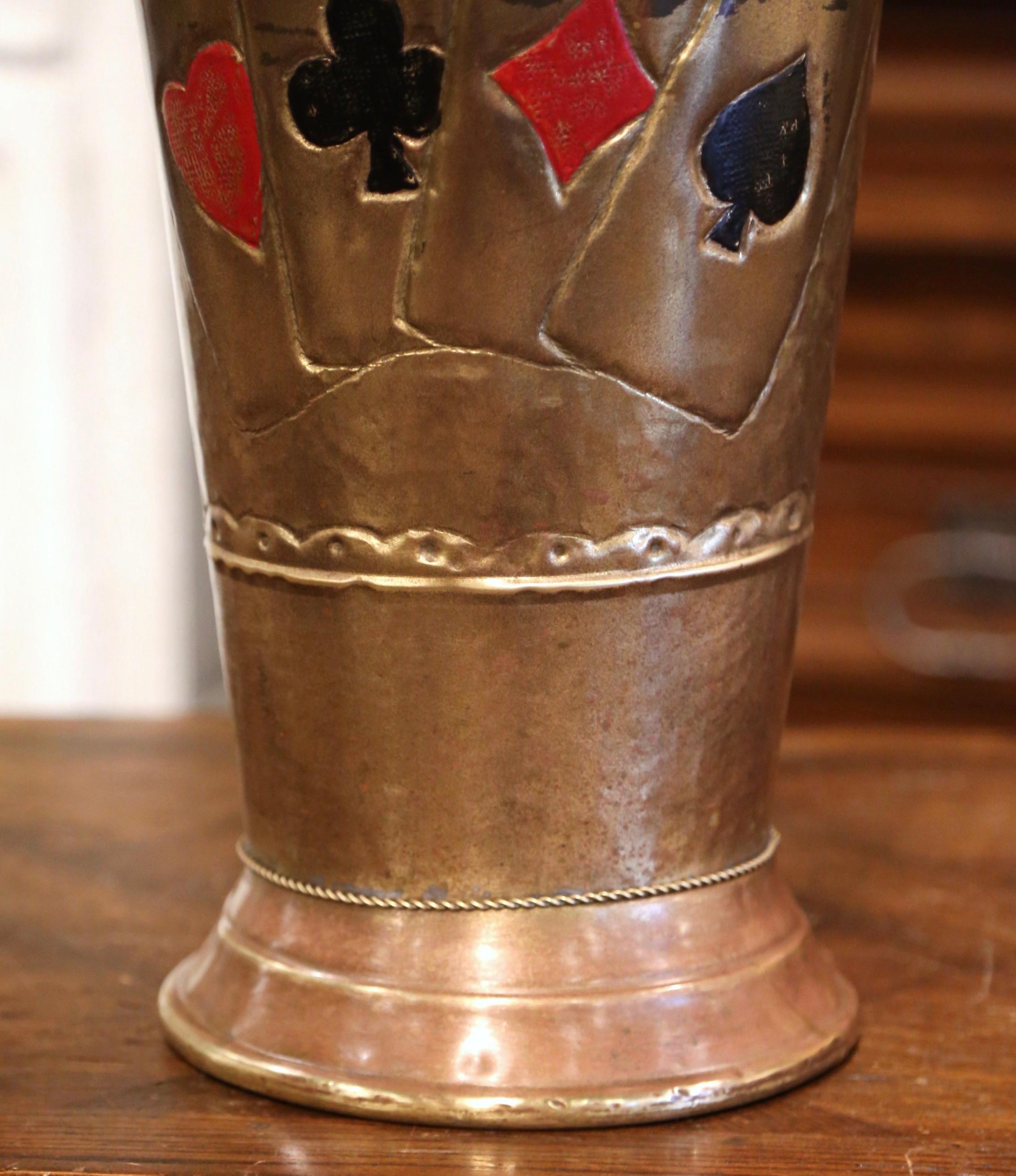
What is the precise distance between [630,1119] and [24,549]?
1.35 m

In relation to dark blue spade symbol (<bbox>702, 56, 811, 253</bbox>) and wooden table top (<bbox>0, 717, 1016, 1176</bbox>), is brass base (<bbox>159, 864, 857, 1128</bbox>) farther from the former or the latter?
dark blue spade symbol (<bbox>702, 56, 811, 253</bbox>)

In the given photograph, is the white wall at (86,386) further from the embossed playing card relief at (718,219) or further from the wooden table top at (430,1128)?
the embossed playing card relief at (718,219)

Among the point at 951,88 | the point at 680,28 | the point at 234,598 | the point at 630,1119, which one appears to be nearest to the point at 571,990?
the point at 630,1119

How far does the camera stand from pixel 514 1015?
53cm

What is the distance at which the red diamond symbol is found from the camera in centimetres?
47

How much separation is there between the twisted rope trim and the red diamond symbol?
235 millimetres

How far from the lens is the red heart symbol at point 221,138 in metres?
0.51

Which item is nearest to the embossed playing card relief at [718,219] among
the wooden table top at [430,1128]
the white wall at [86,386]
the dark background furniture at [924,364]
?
the wooden table top at [430,1128]

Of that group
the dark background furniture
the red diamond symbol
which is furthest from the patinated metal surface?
the dark background furniture

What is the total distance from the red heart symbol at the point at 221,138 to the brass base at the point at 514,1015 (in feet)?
0.78

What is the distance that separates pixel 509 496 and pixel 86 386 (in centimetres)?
129

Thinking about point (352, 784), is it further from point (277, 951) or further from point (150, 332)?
point (150, 332)

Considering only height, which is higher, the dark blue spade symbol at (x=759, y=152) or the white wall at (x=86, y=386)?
the dark blue spade symbol at (x=759, y=152)

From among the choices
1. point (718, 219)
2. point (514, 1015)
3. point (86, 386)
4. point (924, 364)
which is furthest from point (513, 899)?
point (86, 386)
